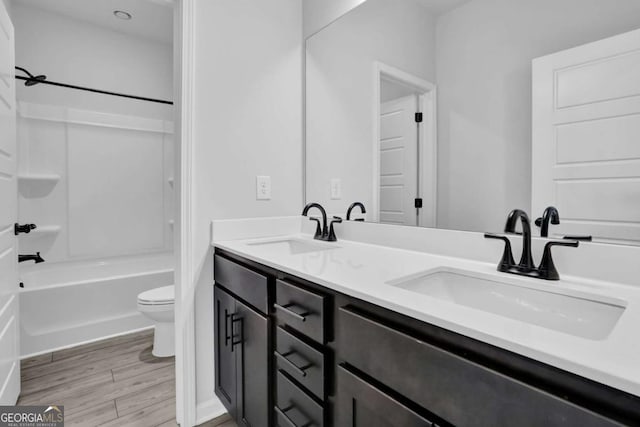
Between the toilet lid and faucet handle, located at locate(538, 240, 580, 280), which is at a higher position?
faucet handle, located at locate(538, 240, 580, 280)

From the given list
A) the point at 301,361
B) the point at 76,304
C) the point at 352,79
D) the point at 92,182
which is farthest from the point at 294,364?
the point at 92,182

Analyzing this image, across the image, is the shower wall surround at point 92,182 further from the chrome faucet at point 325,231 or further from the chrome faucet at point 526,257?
the chrome faucet at point 526,257

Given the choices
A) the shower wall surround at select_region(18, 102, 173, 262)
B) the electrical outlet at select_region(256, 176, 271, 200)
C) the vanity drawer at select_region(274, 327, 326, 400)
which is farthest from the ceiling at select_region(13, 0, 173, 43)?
the vanity drawer at select_region(274, 327, 326, 400)

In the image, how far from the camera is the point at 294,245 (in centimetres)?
176

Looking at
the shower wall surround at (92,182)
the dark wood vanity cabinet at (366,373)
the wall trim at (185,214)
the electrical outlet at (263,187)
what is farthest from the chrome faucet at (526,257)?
the shower wall surround at (92,182)

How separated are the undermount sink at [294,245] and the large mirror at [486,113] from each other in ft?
0.77

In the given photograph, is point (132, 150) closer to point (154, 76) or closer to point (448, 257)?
point (154, 76)

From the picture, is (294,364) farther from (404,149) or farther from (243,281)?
(404,149)

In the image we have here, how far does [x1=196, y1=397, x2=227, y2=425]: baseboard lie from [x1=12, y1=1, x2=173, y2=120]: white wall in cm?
268

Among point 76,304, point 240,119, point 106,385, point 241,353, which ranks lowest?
point 106,385

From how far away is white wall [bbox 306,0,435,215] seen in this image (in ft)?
4.49

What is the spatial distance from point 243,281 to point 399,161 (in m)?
0.82

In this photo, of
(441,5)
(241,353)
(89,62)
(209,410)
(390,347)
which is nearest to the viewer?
(390,347)
